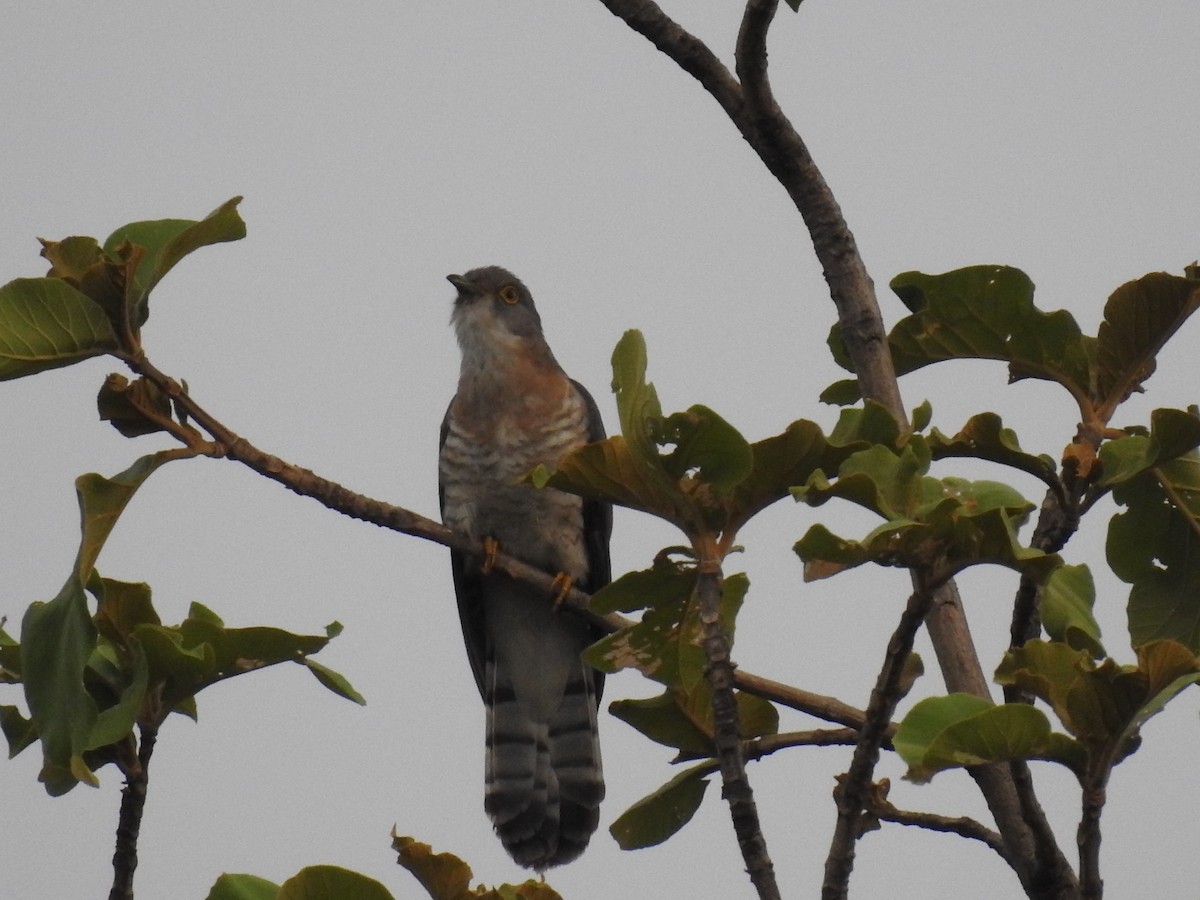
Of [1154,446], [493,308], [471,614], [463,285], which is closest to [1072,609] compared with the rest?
[1154,446]

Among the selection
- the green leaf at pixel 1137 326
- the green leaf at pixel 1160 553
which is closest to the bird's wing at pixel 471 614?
the green leaf at pixel 1160 553

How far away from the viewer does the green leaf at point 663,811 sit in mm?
2381

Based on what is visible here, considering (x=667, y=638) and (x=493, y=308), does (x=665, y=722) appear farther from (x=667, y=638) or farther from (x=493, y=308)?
(x=493, y=308)

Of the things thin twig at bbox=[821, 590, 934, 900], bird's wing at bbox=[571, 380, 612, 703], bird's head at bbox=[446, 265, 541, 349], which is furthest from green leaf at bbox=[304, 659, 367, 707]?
bird's head at bbox=[446, 265, 541, 349]

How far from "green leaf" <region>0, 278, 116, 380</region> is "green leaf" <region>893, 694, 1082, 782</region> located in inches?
55.2

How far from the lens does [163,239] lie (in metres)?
2.39

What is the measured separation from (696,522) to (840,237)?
2.02 ft

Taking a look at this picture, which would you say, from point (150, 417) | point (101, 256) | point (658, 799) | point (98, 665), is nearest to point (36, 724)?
point (98, 665)

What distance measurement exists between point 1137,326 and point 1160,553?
41 centimetres

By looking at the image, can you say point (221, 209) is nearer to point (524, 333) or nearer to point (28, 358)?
point (28, 358)

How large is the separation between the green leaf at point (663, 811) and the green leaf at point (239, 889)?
0.59m

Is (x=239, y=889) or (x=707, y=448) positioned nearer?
(x=707, y=448)

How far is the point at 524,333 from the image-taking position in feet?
20.6

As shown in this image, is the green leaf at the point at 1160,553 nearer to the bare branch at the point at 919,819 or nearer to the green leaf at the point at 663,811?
the bare branch at the point at 919,819
